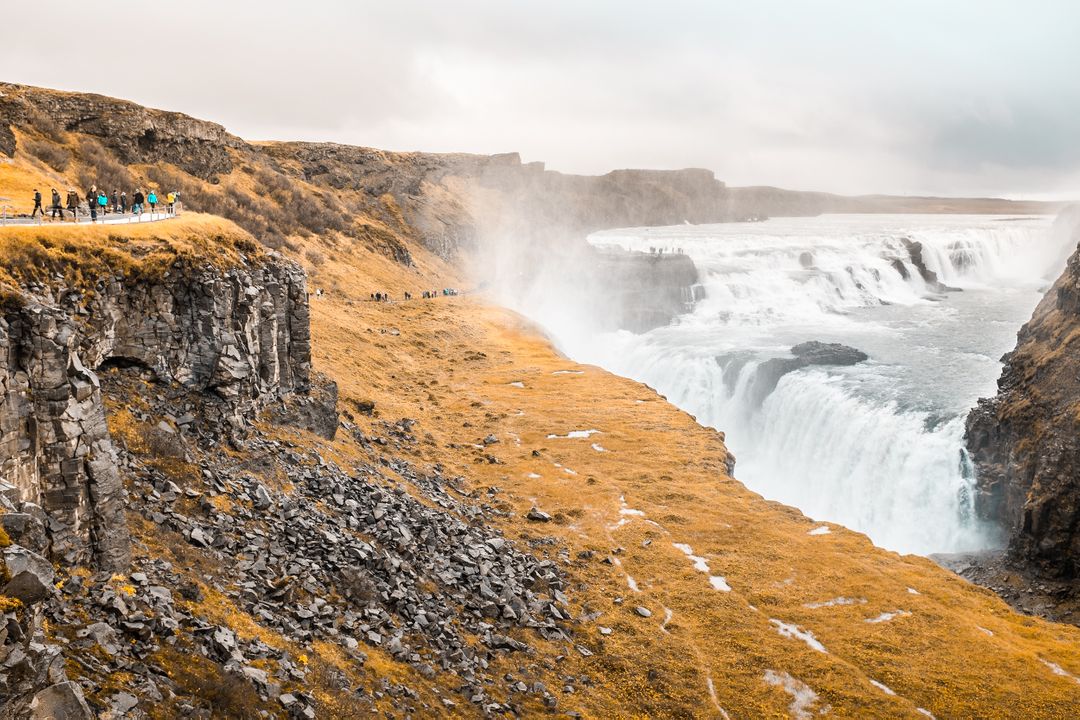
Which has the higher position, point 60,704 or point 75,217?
point 75,217

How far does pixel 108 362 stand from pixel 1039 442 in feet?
179

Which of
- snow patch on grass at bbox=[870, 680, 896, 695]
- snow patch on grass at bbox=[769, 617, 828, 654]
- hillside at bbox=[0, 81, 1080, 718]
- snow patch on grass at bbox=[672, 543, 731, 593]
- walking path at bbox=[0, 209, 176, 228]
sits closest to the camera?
hillside at bbox=[0, 81, 1080, 718]

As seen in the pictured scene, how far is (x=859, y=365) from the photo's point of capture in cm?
7762

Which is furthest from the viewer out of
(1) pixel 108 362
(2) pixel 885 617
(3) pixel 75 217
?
(2) pixel 885 617

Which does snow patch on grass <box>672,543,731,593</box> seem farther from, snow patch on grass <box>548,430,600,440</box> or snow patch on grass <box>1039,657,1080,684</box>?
snow patch on grass <box>548,430,600,440</box>

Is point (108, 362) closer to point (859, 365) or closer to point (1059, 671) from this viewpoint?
point (1059, 671)

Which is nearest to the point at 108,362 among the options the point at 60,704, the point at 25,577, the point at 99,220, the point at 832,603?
the point at 99,220

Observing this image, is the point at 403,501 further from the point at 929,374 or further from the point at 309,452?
the point at 929,374

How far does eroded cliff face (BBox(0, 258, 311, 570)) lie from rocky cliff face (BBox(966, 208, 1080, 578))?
45093 mm

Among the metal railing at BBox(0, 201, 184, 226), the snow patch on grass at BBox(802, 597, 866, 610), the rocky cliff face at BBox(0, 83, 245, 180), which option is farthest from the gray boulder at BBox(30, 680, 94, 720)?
the rocky cliff face at BBox(0, 83, 245, 180)

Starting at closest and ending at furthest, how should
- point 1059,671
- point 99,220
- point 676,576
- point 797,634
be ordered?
point 1059,671 → point 99,220 → point 797,634 → point 676,576

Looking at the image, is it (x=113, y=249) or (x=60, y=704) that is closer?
(x=60, y=704)

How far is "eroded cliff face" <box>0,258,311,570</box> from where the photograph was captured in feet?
64.3

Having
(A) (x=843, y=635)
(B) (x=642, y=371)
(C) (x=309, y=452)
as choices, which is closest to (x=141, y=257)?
(C) (x=309, y=452)
